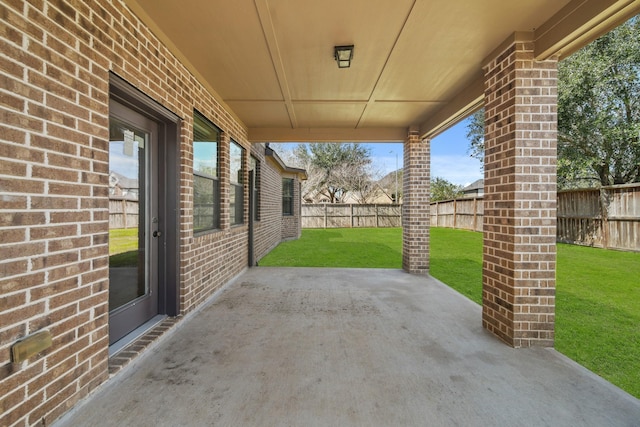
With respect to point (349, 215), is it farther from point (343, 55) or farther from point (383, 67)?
point (343, 55)

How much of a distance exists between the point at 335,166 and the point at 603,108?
58.0 feet

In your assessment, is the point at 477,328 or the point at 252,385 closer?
the point at 252,385

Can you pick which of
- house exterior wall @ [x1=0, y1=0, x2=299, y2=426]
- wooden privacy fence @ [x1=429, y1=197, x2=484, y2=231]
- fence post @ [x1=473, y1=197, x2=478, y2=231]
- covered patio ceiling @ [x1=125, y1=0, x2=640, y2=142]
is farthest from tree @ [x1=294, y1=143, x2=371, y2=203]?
house exterior wall @ [x1=0, y1=0, x2=299, y2=426]

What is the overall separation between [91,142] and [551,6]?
3.66 metres

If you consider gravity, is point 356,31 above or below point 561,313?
above

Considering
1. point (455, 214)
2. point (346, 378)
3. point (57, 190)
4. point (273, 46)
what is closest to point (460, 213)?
point (455, 214)

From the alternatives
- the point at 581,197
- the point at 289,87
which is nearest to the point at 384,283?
the point at 289,87

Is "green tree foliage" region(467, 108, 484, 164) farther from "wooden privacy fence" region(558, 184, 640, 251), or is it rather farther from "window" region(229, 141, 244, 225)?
"window" region(229, 141, 244, 225)

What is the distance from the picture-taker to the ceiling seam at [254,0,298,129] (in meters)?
2.43

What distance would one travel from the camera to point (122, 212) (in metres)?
2.81

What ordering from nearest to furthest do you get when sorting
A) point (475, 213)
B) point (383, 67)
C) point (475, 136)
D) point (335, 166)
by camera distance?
point (383, 67), point (475, 136), point (475, 213), point (335, 166)

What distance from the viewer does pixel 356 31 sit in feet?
8.98

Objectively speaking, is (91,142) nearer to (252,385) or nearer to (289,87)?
(252,385)

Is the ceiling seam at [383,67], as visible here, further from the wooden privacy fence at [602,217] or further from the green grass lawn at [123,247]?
the wooden privacy fence at [602,217]
